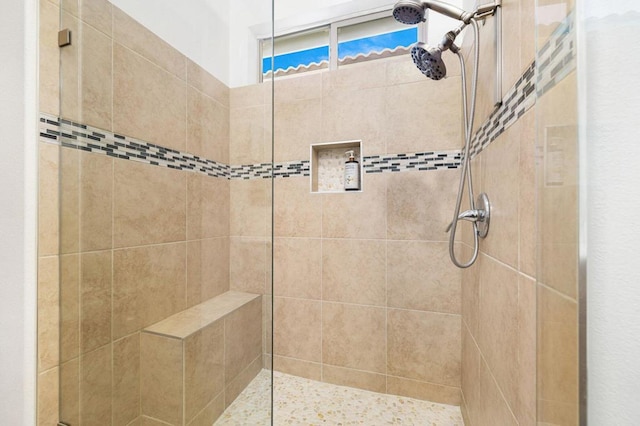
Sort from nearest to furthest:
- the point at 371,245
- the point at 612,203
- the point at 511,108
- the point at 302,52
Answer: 1. the point at 612,203
2. the point at 511,108
3. the point at 371,245
4. the point at 302,52

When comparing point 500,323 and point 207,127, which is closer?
point 500,323

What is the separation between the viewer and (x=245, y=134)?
0.96m

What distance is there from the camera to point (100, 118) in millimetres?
861

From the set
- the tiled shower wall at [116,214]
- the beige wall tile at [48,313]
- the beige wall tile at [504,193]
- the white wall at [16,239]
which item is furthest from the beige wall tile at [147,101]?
the beige wall tile at [504,193]

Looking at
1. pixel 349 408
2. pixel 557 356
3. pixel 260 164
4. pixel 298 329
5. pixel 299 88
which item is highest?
pixel 299 88

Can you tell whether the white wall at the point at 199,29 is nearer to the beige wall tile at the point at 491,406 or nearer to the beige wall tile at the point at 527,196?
the beige wall tile at the point at 527,196

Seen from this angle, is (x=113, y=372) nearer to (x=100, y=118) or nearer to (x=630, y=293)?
(x=100, y=118)

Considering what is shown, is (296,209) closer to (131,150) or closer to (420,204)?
(420,204)

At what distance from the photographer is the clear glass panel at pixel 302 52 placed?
1699 millimetres

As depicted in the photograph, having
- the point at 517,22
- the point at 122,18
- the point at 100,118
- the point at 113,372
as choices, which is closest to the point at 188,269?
the point at 113,372

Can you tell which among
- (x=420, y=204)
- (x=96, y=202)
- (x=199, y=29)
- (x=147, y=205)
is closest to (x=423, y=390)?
(x=420, y=204)

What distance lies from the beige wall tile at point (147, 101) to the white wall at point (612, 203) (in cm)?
107

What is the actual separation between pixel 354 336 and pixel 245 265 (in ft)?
2.93

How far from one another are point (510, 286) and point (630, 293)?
1.45 feet
